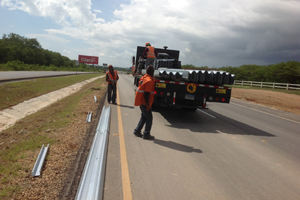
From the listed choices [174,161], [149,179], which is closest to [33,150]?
[149,179]

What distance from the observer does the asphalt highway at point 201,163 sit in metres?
3.60

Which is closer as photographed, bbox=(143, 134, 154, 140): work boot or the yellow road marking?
the yellow road marking

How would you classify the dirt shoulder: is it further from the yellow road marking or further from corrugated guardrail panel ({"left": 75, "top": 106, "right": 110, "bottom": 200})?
corrugated guardrail panel ({"left": 75, "top": 106, "right": 110, "bottom": 200})

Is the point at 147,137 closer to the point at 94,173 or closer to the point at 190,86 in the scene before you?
the point at 94,173

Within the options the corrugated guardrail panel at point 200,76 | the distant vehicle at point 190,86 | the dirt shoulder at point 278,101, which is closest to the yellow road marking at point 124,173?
the distant vehicle at point 190,86

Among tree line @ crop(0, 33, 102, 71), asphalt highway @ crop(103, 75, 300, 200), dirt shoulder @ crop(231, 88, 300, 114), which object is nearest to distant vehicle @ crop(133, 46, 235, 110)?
asphalt highway @ crop(103, 75, 300, 200)

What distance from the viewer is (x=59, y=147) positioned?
497cm

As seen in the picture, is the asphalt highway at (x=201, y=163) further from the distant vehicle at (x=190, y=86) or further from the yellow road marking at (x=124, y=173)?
the distant vehicle at (x=190, y=86)

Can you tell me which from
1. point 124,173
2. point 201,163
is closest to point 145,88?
point 201,163

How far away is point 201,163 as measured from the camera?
4695 millimetres

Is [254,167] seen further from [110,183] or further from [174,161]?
[110,183]

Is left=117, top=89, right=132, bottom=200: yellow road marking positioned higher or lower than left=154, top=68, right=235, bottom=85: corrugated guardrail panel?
lower

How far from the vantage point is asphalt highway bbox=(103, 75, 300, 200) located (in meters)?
3.60

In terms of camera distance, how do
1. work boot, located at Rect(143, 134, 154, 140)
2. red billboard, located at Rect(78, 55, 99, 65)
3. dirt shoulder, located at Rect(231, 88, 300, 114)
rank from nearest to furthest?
1. work boot, located at Rect(143, 134, 154, 140)
2. dirt shoulder, located at Rect(231, 88, 300, 114)
3. red billboard, located at Rect(78, 55, 99, 65)
